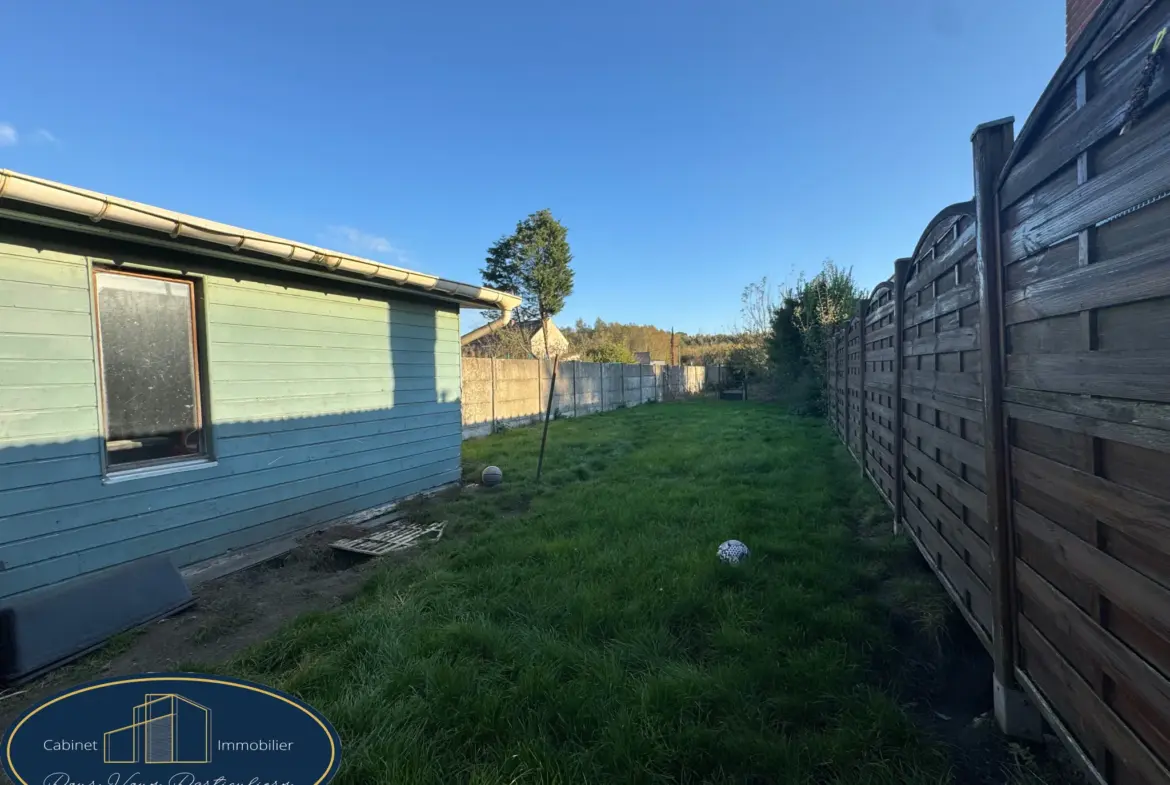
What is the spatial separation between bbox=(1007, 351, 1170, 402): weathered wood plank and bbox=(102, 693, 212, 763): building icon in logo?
1.78 metres

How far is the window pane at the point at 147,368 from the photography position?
3451 mm

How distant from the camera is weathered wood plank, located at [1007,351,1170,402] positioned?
1021 millimetres

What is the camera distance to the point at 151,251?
3.58 metres

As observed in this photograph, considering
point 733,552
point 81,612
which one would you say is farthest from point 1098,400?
point 81,612

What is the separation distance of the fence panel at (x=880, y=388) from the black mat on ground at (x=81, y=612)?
483 cm

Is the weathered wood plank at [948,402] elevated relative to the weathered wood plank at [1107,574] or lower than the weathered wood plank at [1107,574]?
elevated

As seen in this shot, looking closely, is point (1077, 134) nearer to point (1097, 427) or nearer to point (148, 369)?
point (1097, 427)

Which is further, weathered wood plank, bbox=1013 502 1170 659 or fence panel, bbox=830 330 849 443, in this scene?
fence panel, bbox=830 330 849 443

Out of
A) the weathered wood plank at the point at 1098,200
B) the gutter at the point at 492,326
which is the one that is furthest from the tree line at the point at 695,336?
the weathered wood plank at the point at 1098,200

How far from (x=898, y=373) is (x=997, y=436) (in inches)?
77.4

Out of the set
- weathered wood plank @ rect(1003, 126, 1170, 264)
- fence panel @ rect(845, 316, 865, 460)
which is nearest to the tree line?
fence panel @ rect(845, 316, 865, 460)

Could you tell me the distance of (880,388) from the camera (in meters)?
4.39

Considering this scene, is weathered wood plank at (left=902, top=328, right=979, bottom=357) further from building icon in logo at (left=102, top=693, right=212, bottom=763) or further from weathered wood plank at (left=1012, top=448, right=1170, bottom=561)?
building icon in logo at (left=102, top=693, right=212, bottom=763)

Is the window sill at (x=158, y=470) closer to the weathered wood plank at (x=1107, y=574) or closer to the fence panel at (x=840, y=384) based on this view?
A: the weathered wood plank at (x=1107, y=574)
